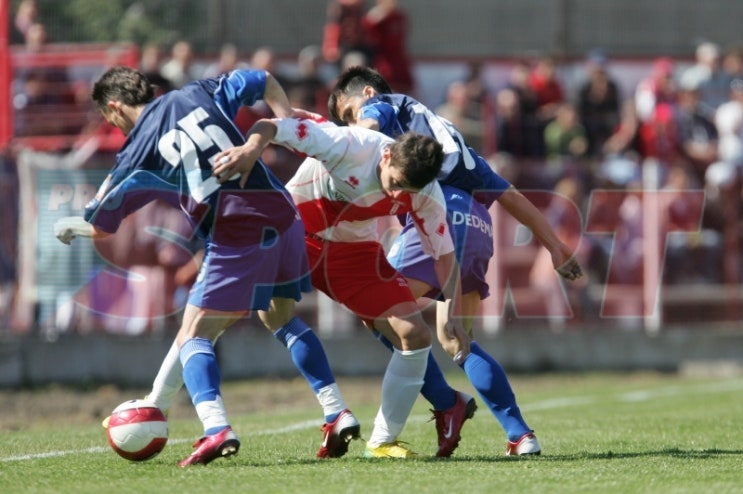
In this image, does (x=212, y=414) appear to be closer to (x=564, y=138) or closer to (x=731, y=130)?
(x=564, y=138)

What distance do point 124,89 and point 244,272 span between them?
128cm

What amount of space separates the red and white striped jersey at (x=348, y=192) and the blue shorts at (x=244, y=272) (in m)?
0.37

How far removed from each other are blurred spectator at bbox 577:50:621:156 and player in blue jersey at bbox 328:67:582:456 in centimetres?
988

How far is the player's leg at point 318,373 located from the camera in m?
7.92

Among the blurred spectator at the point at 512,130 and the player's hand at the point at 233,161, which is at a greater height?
the player's hand at the point at 233,161

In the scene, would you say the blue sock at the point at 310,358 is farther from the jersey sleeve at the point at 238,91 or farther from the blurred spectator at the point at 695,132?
the blurred spectator at the point at 695,132

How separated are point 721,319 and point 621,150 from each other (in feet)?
8.24

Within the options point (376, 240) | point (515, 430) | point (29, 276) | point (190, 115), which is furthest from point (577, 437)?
point (29, 276)

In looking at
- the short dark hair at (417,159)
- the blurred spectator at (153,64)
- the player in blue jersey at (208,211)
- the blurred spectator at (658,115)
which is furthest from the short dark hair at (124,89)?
the blurred spectator at (658,115)

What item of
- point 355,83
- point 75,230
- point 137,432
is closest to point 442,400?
point 137,432

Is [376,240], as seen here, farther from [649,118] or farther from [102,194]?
[649,118]

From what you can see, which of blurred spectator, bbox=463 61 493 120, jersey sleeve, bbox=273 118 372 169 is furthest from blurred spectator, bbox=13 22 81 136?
jersey sleeve, bbox=273 118 372 169

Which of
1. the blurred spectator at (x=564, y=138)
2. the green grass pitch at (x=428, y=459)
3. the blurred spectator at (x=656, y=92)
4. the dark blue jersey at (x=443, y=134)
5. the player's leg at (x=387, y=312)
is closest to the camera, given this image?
the green grass pitch at (x=428, y=459)

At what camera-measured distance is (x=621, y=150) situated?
17.7 meters
